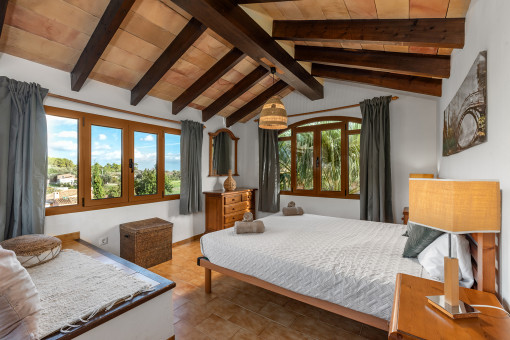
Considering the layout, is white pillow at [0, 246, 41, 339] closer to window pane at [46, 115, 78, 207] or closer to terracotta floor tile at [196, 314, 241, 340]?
terracotta floor tile at [196, 314, 241, 340]

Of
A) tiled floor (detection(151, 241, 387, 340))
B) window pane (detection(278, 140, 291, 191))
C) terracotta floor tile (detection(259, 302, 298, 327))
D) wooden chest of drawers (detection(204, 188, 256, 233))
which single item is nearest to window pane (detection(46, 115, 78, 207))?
tiled floor (detection(151, 241, 387, 340))

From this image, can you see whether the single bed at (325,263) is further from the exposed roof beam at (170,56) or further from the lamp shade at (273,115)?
the exposed roof beam at (170,56)

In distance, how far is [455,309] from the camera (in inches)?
38.8

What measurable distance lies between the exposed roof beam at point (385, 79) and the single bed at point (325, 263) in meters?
1.70

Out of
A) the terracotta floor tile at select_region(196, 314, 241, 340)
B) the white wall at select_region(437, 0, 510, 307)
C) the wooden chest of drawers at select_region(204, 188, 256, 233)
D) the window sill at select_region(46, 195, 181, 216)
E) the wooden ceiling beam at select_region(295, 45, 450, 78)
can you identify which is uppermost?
the wooden ceiling beam at select_region(295, 45, 450, 78)

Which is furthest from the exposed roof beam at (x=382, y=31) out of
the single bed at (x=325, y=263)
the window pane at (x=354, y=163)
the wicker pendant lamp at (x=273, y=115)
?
the window pane at (x=354, y=163)

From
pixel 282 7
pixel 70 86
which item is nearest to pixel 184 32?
pixel 282 7

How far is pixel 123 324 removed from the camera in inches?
59.9

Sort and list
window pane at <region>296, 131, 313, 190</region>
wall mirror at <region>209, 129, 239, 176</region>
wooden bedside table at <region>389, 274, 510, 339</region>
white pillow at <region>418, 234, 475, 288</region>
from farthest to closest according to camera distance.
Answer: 1. wall mirror at <region>209, 129, 239, 176</region>
2. window pane at <region>296, 131, 313, 190</region>
3. white pillow at <region>418, 234, 475, 288</region>
4. wooden bedside table at <region>389, 274, 510, 339</region>

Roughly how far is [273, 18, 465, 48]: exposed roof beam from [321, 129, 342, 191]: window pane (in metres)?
2.17

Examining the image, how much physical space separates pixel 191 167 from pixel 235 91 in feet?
4.94

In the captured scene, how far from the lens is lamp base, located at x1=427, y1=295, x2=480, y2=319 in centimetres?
96

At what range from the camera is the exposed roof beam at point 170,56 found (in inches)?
99.2

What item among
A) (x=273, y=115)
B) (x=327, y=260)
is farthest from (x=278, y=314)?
(x=273, y=115)
